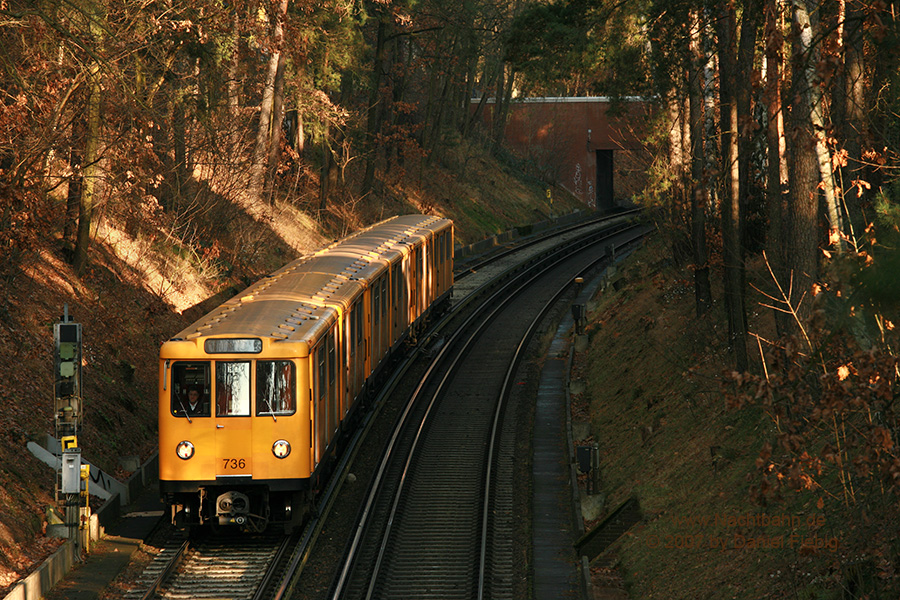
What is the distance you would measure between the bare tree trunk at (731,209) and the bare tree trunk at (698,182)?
1.10 metres

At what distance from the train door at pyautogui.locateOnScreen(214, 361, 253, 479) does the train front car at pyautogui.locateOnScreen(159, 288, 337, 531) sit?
0.01 meters

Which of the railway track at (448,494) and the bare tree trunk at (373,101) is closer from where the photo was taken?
the railway track at (448,494)

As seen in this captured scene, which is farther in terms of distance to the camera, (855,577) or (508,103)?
(508,103)

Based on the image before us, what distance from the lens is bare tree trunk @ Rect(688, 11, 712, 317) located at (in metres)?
18.6

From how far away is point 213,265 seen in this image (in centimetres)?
2744

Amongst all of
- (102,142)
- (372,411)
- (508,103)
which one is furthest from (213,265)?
(508,103)

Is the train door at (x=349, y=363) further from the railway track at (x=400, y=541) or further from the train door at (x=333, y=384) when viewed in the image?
the railway track at (x=400, y=541)

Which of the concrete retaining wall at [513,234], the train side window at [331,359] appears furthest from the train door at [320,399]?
the concrete retaining wall at [513,234]

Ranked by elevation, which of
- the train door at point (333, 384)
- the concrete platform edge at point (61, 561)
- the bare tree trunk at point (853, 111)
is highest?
the bare tree trunk at point (853, 111)

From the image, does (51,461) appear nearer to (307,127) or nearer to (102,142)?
(102,142)

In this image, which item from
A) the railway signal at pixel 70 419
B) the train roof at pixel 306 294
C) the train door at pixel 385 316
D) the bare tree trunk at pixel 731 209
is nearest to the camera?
the railway signal at pixel 70 419

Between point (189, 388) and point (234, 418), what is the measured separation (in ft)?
2.25

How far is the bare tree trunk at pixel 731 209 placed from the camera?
15625 mm

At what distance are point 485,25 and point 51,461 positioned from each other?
133 feet
